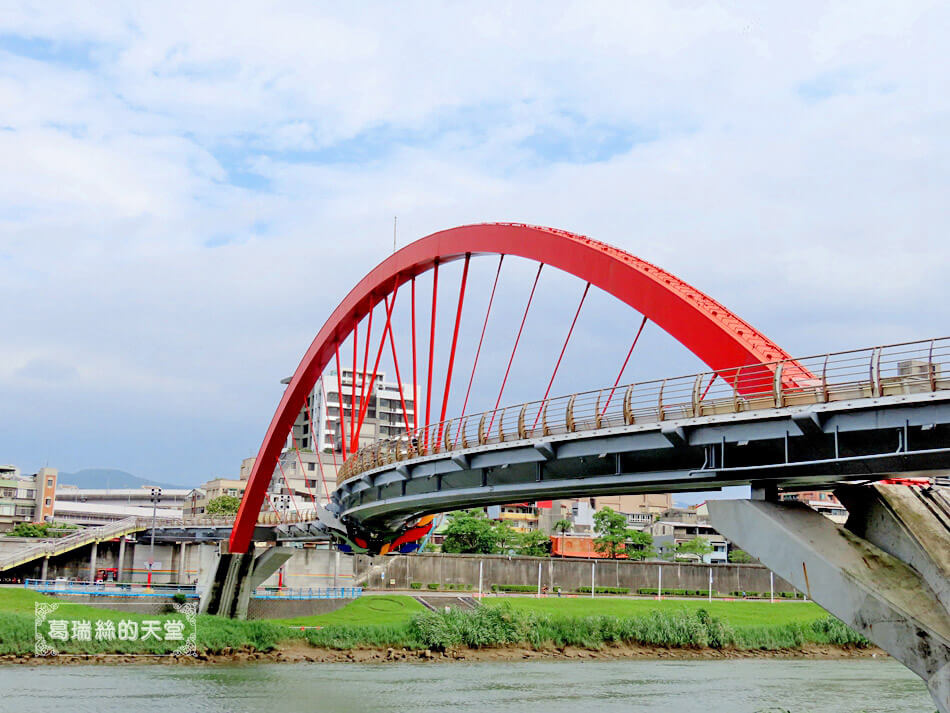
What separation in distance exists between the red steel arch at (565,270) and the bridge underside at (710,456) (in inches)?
56.9

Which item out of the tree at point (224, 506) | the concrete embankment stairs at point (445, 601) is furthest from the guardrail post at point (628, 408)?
the tree at point (224, 506)

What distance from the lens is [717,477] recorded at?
736 inches

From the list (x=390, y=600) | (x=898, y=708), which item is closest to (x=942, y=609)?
(x=898, y=708)

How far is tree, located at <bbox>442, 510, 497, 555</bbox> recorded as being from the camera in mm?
74375

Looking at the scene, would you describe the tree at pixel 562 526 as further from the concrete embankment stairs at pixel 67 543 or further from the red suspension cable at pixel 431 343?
the red suspension cable at pixel 431 343

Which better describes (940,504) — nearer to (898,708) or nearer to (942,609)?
(942,609)

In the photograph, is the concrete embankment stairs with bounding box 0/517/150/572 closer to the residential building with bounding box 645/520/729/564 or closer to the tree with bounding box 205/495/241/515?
the tree with bounding box 205/495/241/515

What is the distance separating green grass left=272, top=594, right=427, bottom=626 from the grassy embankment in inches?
1.9

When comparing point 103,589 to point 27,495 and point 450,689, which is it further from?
point 27,495

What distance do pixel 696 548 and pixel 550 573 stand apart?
2205 centimetres

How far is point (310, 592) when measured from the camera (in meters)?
52.5

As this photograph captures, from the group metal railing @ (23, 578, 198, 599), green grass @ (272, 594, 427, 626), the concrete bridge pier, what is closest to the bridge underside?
the concrete bridge pier

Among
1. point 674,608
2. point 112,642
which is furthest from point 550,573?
point 112,642

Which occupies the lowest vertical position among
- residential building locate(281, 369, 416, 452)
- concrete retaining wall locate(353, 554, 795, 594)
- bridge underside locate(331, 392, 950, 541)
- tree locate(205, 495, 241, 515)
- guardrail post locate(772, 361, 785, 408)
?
concrete retaining wall locate(353, 554, 795, 594)
